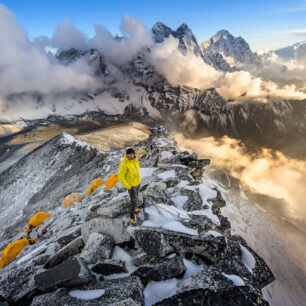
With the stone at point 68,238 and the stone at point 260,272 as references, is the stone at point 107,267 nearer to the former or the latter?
the stone at point 68,238

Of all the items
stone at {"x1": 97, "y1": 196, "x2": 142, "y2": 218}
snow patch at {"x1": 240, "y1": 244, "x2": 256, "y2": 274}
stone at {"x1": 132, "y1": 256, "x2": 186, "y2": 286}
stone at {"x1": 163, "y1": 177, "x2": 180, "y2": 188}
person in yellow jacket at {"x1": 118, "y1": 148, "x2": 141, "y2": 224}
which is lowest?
snow patch at {"x1": 240, "y1": 244, "x2": 256, "y2": 274}

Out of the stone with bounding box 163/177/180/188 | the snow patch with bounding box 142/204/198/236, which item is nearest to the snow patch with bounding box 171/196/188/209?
the stone with bounding box 163/177/180/188

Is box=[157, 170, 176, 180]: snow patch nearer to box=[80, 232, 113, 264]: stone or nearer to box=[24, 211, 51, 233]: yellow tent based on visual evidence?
box=[80, 232, 113, 264]: stone

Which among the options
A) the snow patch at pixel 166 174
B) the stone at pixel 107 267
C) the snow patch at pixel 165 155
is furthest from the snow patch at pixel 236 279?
the snow patch at pixel 165 155

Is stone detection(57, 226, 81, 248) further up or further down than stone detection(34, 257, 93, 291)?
further down

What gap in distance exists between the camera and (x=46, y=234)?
1430cm

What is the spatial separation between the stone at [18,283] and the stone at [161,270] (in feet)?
12.9

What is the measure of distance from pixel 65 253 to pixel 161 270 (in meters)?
4.33

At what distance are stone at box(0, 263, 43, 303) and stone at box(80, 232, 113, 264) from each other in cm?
203

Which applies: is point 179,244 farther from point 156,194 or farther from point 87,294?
point 156,194

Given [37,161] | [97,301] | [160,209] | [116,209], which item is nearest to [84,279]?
[97,301]

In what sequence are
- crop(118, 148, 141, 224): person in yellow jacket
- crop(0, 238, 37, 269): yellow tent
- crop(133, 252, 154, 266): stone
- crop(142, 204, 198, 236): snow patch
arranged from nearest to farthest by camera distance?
1. crop(133, 252, 154, 266): stone
2. crop(142, 204, 198, 236): snow patch
3. crop(118, 148, 141, 224): person in yellow jacket
4. crop(0, 238, 37, 269): yellow tent

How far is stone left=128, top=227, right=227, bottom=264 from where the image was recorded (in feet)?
22.8

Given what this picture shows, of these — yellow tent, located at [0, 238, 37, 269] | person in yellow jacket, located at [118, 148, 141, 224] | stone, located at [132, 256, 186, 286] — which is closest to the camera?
stone, located at [132, 256, 186, 286]
